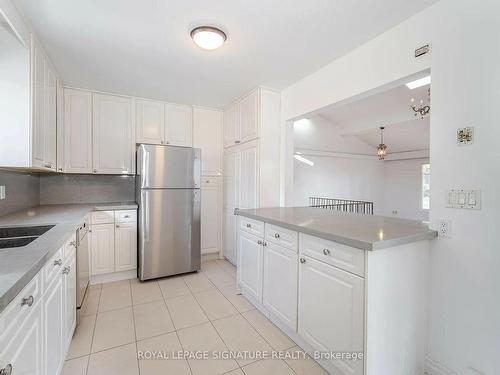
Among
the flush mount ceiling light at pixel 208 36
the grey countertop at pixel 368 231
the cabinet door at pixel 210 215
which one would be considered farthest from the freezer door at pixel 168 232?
the flush mount ceiling light at pixel 208 36

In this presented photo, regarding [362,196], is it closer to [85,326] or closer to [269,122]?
[269,122]

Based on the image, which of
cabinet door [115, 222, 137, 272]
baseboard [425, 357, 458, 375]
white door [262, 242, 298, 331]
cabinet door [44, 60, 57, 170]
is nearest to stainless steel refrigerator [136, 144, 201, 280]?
cabinet door [115, 222, 137, 272]

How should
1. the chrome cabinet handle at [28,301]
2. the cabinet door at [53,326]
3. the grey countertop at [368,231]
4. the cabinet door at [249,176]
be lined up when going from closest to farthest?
the chrome cabinet handle at [28,301], the cabinet door at [53,326], the grey countertop at [368,231], the cabinet door at [249,176]

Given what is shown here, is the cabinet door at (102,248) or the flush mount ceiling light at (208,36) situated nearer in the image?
the flush mount ceiling light at (208,36)

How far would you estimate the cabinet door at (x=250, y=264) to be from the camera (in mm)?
2199

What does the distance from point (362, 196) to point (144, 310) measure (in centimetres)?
771

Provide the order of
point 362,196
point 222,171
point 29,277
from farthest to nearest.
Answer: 1. point 362,196
2. point 222,171
3. point 29,277

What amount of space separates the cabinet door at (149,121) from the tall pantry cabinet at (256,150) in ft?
3.36

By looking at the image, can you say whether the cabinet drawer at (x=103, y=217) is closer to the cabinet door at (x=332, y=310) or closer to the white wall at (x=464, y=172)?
the cabinet door at (x=332, y=310)

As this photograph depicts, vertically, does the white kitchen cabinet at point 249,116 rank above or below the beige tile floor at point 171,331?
above

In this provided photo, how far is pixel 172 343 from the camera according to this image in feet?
5.91

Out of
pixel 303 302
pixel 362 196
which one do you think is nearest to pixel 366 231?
A: pixel 303 302

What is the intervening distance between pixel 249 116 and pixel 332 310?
2.37 meters

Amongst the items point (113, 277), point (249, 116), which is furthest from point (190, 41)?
point (113, 277)
